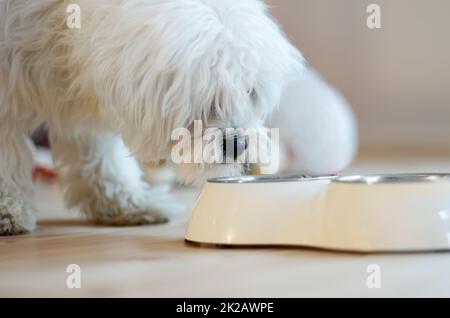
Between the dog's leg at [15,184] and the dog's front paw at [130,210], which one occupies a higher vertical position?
the dog's leg at [15,184]

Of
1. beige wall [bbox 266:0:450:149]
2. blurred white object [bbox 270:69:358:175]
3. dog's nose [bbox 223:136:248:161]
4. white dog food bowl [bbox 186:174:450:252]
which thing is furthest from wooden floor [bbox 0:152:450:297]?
beige wall [bbox 266:0:450:149]

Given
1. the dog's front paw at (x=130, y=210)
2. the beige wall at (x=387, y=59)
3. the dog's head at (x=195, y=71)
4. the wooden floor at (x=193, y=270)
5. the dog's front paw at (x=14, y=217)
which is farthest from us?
the beige wall at (x=387, y=59)

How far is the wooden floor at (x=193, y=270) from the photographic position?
1.16 metres

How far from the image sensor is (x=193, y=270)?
1323 mm

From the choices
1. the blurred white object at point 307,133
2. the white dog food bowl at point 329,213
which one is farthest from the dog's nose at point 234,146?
the blurred white object at point 307,133

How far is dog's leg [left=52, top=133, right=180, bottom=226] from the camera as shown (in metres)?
2.07

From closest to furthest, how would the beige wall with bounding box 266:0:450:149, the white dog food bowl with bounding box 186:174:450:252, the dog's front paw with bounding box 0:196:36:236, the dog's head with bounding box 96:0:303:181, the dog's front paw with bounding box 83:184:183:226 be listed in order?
1. the white dog food bowl with bounding box 186:174:450:252
2. the dog's head with bounding box 96:0:303:181
3. the dog's front paw with bounding box 0:196:36:236
4. the dog's front paw with bounding box 83:184:183:226
5. the beige wall with bounding box 266:0:450:149

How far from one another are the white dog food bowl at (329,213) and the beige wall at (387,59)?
2.81 meters

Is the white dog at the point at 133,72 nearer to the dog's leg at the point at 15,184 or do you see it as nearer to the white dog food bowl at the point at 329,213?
the dog's leg at the point at 15,184

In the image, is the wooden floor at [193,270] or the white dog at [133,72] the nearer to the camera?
the wooden floor at [193,270]

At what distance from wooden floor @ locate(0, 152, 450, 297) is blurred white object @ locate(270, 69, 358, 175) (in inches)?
13.0

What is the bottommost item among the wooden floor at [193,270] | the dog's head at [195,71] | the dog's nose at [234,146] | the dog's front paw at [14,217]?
the wooden floor at [193,270]

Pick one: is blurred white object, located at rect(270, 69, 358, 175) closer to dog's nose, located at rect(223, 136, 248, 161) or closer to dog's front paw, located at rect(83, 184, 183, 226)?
dog's nose, located at rect(223, 136, 248, 161)

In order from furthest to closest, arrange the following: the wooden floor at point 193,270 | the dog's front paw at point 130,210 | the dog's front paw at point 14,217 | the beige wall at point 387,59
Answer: the beige wall at point 387,59
the dog's front paw at point 130,210
the dog's front paw at point 14,217
the wooden floor at point 193,270
